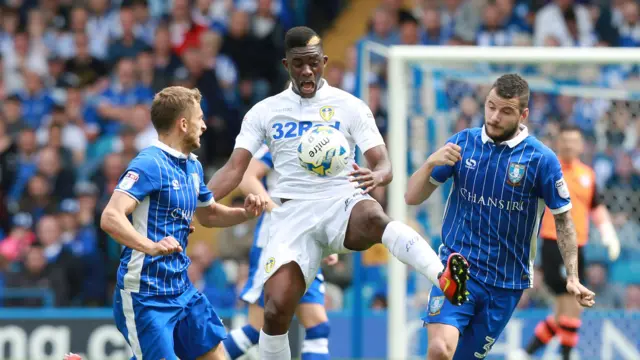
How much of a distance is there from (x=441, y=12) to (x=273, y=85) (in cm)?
252

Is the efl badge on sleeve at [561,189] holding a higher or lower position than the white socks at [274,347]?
higher

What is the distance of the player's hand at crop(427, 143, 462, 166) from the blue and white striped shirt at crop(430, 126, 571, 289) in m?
0.18

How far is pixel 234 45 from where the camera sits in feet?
52.0

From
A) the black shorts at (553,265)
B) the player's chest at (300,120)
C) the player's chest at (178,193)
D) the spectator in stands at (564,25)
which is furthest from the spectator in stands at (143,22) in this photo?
the player's chest at (178,193)

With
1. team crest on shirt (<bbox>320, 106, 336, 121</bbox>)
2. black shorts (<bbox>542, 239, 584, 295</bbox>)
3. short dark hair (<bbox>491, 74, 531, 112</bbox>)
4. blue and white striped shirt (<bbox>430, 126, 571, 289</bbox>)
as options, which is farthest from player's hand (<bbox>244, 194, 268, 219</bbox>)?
black shorts (<bbox>542, 239, 584, 295</bbox>)

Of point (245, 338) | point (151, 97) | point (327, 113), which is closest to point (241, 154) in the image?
point (327, 113)

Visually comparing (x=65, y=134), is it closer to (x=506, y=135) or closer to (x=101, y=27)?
(x=101, y=27)

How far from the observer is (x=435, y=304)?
711 cm

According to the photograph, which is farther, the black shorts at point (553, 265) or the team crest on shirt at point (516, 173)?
the black shorts at point (553, 265)

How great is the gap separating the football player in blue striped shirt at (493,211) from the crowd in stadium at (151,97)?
209 inches

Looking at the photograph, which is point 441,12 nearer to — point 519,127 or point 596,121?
point 596,121

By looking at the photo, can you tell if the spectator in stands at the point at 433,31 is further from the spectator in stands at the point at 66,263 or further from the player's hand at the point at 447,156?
the player's hand at the point at 447,156

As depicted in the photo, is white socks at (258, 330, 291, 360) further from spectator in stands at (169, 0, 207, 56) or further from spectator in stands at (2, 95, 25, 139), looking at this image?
spectator in stands at (169, 0, 207, 56)

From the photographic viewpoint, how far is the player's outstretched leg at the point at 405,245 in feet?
21.1
